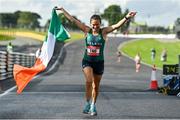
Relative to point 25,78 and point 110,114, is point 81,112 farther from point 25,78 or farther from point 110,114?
point 25,78

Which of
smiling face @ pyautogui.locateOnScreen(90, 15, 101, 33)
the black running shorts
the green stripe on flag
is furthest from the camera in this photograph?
the green stripe on flag

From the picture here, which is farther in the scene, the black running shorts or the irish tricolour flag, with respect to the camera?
the irish tricolour flag

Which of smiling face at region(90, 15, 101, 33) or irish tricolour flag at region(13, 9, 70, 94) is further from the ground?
smiling face at region(90, 15, 101, 33)

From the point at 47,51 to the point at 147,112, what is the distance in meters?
2.32

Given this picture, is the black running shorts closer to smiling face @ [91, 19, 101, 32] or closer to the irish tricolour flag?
smiling face @ [91, 19, 101, 32]

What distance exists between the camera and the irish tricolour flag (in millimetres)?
11000

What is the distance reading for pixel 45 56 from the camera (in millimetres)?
11211

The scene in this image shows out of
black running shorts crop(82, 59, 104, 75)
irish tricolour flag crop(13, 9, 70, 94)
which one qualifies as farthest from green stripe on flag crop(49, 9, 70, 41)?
black running shorts crop(82, 59, 104, 75)

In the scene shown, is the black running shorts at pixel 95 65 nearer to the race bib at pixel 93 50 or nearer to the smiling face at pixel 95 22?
the race bib at pixel 93 50

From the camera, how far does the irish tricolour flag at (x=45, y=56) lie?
1100 cm

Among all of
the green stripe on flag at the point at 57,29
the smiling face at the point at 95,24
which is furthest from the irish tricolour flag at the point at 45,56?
the smiling face at the point at 95,24

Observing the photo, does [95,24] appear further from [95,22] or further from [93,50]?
[93,50]

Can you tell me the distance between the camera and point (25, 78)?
11.0 m

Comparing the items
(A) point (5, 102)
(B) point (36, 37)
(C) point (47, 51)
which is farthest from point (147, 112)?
(B) point (36, 37)
